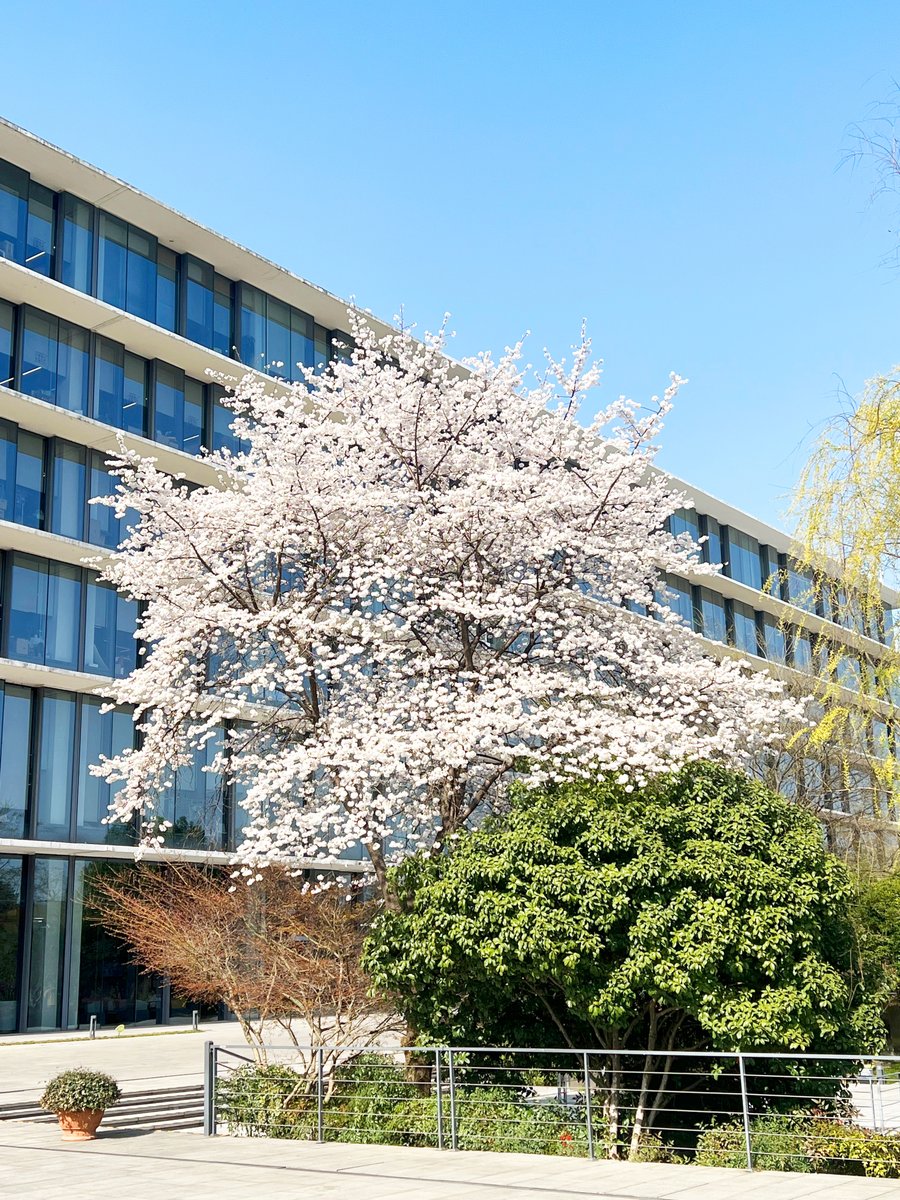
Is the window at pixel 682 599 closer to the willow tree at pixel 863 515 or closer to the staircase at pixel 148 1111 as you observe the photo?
the staircase at pixel 148 1111

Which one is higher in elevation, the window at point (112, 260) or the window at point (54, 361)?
the window at point (112, 260)

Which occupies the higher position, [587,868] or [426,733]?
[426,733]

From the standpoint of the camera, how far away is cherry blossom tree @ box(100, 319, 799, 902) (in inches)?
660

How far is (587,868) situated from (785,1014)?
260 cm

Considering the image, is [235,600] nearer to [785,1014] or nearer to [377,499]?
[377,499]

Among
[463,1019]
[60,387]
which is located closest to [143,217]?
[60,387]

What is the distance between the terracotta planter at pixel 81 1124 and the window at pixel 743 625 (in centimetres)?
4590

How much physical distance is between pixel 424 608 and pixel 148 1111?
9.74 m

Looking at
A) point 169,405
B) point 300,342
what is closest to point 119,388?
point 169,405

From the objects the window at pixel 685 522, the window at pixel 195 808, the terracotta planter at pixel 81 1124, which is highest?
the window at pixel 685 522

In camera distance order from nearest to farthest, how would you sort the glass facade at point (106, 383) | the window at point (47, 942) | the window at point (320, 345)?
the window at point (47, 942) < the glass facade at point (106, 383) < the window at point (320, 345)

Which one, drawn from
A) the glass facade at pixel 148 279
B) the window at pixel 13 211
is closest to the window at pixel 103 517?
the glass facade at pixel 148 279

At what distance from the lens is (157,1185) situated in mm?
11617

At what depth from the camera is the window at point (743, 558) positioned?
60.4 m
